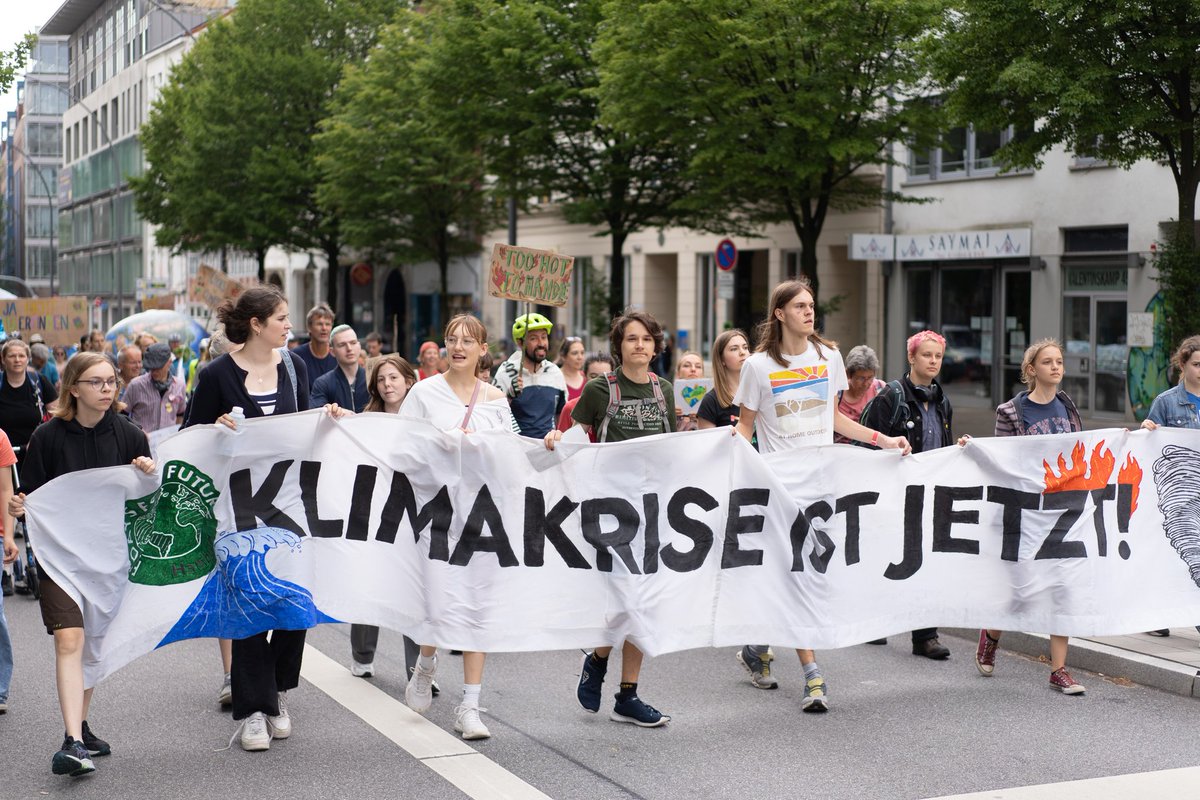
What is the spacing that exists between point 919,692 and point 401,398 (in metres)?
3.20

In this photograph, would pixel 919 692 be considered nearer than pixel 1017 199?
Yes

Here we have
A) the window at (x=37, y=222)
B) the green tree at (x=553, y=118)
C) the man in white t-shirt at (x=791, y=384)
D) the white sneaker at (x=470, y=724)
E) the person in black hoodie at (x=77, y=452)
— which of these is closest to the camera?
the person in black hoodie at (x=77, y=452)

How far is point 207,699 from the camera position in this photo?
7.52 m

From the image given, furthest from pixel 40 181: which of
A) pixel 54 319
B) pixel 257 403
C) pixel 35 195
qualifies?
pixel 257 403

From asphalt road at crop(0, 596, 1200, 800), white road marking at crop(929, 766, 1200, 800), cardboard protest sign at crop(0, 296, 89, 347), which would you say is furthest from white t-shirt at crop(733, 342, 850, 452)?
cardboard protest sign at crop(0, 296, 89, 347)

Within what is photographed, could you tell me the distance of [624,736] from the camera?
267 inches

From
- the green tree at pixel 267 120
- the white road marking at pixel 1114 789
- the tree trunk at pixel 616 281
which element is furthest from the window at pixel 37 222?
the white road marking at pixel 1114 789

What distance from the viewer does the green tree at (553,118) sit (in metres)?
26.3

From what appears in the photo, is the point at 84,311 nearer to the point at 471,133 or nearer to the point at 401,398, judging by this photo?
the point at 471,133

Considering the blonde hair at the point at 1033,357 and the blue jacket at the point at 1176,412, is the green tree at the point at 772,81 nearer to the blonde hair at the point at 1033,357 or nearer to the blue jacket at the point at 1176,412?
the blue jacket at the point at 1176,412

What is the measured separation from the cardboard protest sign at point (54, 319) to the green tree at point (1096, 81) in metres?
13.1

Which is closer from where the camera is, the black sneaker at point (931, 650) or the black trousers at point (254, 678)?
the black trousers at point (254, 678)

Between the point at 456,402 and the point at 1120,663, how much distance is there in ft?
12.8

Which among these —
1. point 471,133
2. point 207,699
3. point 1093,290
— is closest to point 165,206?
point 471,133
